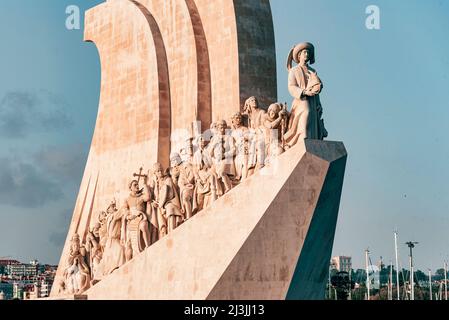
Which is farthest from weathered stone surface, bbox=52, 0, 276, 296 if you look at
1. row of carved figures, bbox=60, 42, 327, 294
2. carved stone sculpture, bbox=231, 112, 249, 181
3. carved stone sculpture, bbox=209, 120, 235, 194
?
carved stone sculpture, bbox=231, 112, 249, 181

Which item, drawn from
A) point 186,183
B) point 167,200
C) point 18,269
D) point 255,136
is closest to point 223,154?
point 255,136

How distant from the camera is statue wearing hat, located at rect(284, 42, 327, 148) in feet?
48.0

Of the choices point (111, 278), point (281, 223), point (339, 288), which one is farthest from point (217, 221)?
point (339, 288)

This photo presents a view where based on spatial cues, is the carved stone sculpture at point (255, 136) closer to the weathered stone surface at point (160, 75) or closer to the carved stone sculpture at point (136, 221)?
the weathered stone surface at point (160, 75)

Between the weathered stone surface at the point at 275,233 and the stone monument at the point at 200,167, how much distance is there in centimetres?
2

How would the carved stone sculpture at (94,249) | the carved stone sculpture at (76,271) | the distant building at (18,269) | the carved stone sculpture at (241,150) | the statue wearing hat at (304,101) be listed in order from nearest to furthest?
the statue wearing hat at (304,101) < the carved stone sculpture at (241,150) < the carved stone sculpture at (76,271) < the carved stone sculpture at (94,249) < the distant building at (18,269)

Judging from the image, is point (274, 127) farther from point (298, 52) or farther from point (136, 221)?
point (136, 221)

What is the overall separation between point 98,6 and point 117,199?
4.68 metres

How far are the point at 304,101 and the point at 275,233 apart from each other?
2091 millimetres

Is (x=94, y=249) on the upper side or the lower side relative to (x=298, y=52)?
lower

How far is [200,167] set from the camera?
16.3 meters

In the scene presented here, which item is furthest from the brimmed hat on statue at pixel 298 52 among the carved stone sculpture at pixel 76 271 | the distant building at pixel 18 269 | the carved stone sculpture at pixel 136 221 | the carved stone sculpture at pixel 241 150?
the distant building at pixel 18 269

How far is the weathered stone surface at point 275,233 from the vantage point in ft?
45.5
